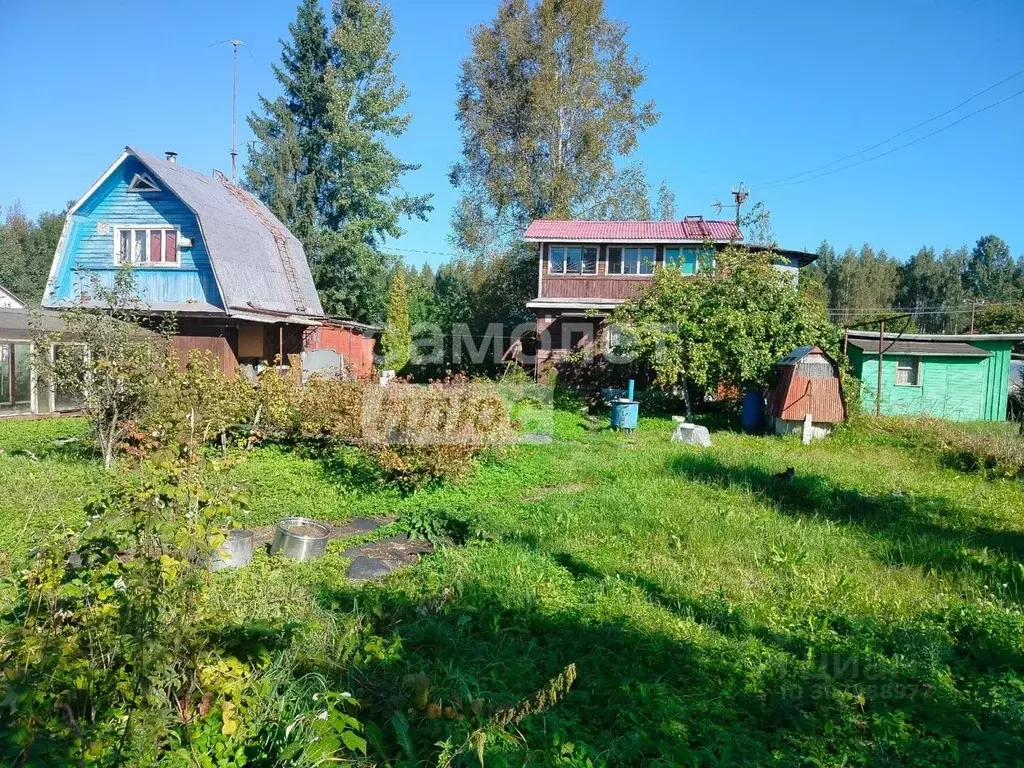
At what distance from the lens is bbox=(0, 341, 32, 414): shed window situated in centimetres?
1370

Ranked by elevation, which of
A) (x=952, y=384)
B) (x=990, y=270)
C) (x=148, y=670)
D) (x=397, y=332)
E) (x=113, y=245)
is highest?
(x=990, y=270)

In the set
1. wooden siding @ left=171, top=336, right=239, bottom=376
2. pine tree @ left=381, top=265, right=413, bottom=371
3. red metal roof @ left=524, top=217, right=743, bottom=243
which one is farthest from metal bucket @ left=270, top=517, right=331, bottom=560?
pine tree @ left=381, top=265, right=413, bottom=371

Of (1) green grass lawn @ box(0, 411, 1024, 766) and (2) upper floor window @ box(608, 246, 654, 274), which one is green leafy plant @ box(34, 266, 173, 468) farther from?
(2) upper floor window @ box(608, 246, 654, 274)

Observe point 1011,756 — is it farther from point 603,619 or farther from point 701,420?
point 701,420

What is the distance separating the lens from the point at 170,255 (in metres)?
17.1

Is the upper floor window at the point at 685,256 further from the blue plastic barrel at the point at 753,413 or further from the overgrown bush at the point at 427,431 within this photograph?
the overgrown bush at the point at 427,431

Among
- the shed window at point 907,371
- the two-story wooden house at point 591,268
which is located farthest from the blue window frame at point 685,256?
the shed window at point 907,371

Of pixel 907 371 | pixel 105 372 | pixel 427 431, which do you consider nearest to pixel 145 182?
pixel 105 372

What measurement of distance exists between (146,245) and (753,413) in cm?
1622

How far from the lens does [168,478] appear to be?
3.42m

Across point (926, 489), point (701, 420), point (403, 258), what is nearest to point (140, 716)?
point (926, 489)

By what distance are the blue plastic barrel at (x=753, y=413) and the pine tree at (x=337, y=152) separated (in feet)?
56.3

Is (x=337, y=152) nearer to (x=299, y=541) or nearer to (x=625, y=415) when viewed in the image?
(x=625, y=415)

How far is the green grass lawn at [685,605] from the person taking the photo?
3195mm
